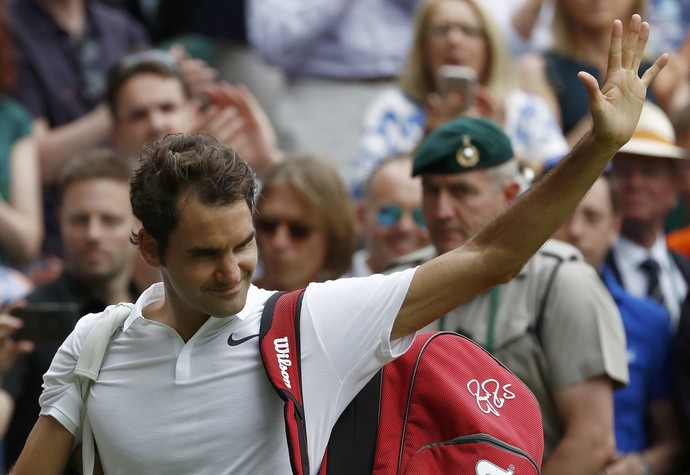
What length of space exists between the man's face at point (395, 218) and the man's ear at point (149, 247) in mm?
2676

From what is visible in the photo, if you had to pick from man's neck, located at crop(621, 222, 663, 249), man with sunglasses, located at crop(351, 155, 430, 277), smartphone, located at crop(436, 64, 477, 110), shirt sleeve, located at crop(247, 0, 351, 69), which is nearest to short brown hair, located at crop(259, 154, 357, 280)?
man with sunglasses, located at crop(351, 155, 430, 277)

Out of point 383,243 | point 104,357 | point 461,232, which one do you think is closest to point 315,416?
point 104,357

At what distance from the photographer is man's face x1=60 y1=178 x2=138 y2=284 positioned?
5.61m

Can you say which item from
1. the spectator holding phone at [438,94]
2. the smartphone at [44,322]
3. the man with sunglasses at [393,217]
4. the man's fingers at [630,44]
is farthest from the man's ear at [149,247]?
the spectator holding phone at [438,94]

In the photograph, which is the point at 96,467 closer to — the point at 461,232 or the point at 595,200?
the point at 461,232

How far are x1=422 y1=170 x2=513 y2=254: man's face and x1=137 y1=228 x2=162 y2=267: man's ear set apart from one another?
1.75 m

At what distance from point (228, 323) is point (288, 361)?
21 centimetres

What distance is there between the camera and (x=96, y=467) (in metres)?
3.38

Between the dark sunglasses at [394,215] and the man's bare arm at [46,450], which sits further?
the dark sunglasses at [394,215]

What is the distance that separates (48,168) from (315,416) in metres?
4.32

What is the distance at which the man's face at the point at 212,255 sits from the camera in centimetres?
316

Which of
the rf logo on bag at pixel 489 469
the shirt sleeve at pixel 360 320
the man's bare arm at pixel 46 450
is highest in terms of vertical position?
the shirt sleeve at pixel 360 320

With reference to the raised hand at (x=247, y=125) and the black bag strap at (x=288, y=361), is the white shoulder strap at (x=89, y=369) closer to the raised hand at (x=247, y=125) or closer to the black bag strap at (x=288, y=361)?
the black bag strap at (x=288, y=361)

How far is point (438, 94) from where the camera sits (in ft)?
21.9
